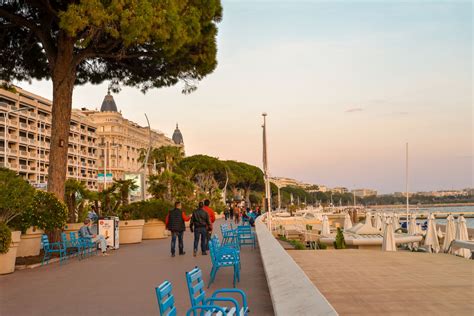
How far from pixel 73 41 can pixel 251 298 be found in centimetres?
1118

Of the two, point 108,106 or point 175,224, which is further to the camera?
point 108,106

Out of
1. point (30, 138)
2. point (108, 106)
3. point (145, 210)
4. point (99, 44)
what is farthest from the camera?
point (108, 106)

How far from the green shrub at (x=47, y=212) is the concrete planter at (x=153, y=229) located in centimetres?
912

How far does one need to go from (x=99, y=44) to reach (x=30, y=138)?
7111cm

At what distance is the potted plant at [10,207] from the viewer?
11281 mm

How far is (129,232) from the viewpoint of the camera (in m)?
20.9

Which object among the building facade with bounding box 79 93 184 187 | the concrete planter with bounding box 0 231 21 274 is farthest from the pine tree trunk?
the building facade with bounding box 79 93 184 187

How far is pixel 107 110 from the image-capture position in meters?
122

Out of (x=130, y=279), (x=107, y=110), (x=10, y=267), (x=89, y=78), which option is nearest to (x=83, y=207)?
(x=89, y=78)

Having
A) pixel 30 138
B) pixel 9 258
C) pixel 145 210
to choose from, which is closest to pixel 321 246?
pixel 145 210

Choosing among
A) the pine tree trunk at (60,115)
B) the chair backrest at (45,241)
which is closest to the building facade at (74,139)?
the pine tree trunk at (60,115)

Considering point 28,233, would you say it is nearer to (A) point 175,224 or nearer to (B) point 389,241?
(A) point 175,224

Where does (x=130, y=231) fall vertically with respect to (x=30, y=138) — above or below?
below

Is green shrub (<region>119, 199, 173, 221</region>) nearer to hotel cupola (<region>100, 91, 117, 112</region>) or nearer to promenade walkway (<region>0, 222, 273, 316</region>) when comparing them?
promenade walkway (<region>0, 222, 273, 316</region>)
